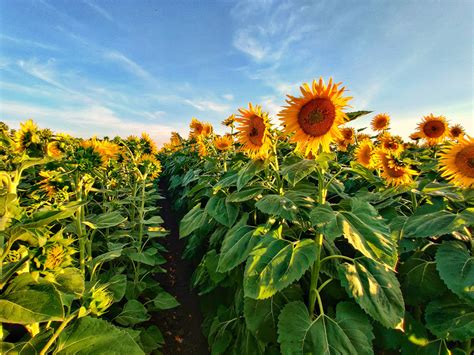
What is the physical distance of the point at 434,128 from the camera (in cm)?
454

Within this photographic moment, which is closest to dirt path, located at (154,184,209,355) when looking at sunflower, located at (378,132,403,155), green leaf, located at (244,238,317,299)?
green leaf, located at (244,238,317,299)

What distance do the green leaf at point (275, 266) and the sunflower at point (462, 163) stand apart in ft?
4.02

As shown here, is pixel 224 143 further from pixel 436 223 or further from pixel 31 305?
pixel 31 305

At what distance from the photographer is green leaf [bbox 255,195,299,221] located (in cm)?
162

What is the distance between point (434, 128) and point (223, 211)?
419 centimetres

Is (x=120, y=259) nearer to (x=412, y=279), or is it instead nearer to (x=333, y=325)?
(x=333, y=325)

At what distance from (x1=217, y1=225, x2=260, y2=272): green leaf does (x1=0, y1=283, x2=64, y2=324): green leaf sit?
940 millimetres

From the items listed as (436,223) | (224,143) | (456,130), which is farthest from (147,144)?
(456,130)

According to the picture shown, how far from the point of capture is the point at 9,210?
102 cm

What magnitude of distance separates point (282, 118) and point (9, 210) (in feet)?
5.11

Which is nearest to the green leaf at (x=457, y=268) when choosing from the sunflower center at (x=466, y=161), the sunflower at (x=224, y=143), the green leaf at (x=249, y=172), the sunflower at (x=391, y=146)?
the sunflower center at (x=466, y=161)

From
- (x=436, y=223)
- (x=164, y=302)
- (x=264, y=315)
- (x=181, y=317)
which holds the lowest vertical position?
(x=181, y=317)

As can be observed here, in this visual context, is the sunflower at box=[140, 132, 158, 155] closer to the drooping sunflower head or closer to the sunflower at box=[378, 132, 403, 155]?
the drooping sunflower head

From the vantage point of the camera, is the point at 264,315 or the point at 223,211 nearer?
the point at 264,315
